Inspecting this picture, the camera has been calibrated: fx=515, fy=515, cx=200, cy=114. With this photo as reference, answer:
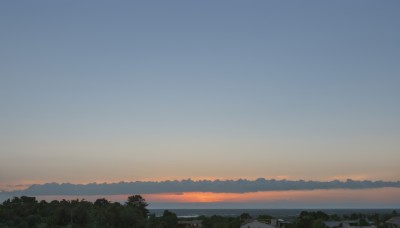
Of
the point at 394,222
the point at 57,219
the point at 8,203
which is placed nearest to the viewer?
the point at 57,219

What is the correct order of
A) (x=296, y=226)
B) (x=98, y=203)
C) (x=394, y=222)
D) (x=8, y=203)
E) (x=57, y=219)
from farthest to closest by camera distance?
(x=98, y=203)
(x=8, y=203)
(x=394, y=222)
(x=296, y=226)
(x=57, y=219)

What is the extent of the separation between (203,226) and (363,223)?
27465mm

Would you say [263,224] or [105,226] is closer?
[105,226]

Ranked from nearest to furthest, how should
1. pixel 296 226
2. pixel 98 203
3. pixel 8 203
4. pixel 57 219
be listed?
pixel 57 219 → pixel 296 226 → pixel 8 203 → pixel 98 203

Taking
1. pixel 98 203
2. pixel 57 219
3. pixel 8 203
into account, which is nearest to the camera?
pixel 57 219

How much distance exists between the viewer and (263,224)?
7600cm

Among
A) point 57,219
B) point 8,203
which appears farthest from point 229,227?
point 8,203

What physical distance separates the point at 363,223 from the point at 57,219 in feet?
165

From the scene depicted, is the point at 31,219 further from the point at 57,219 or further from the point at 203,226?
the point at 203,226

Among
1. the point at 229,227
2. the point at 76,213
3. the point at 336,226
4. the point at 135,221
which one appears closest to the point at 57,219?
the point at 76,213

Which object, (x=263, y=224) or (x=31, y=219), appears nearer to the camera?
(x=31, y=219)

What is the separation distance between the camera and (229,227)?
7800 centimetres

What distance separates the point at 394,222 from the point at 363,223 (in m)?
4.81

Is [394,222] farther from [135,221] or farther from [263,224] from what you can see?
[135,221]
